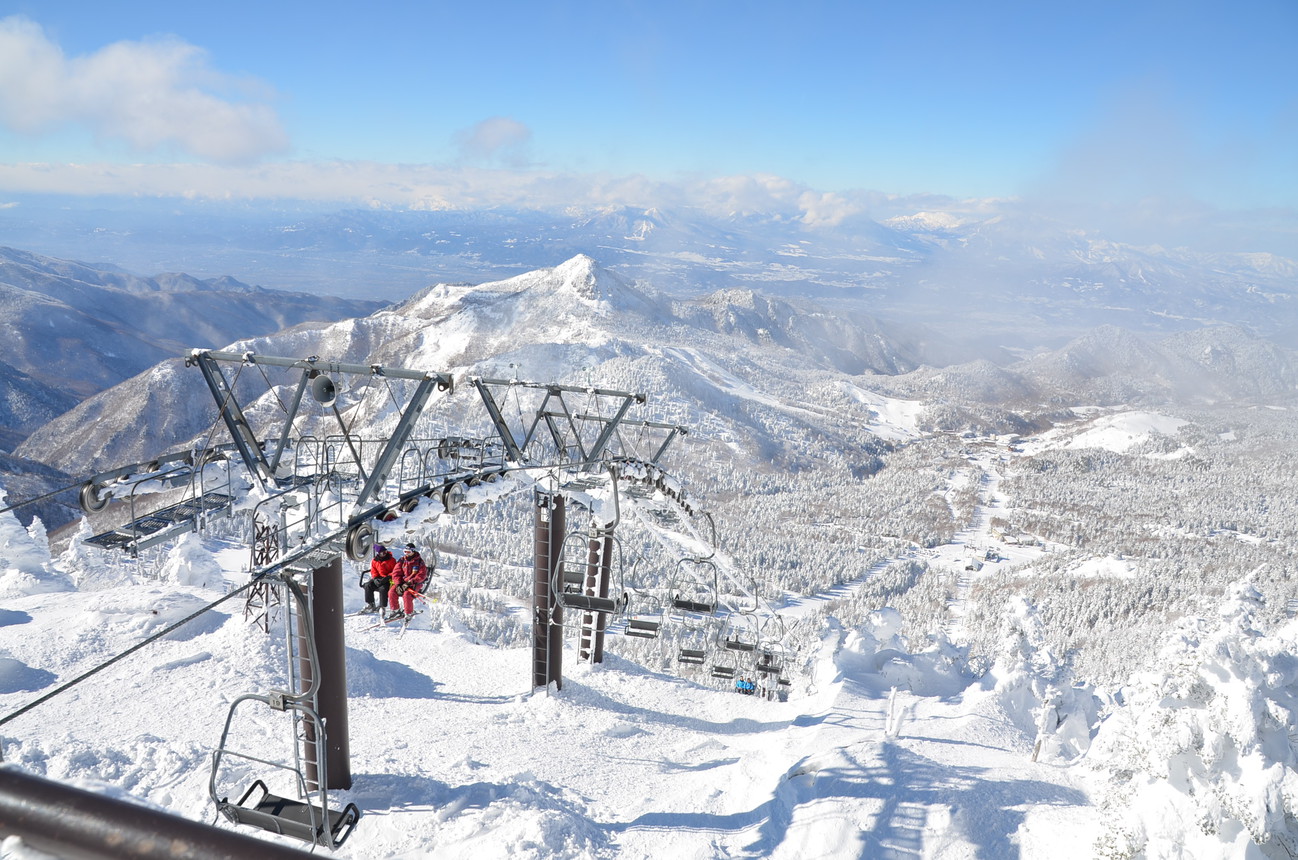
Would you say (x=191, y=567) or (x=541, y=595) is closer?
(x=541, y=595)

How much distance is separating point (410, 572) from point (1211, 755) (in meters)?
14.5

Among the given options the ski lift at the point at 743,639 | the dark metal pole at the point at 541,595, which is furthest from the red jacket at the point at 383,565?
the ski lift at the point at 743,639

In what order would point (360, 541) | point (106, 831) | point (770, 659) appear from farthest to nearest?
point (770, 659)
point (360, 541)
point (106, 831)

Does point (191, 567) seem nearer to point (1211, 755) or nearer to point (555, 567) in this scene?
point (555, 567)

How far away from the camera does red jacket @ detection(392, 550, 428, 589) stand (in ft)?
45.5

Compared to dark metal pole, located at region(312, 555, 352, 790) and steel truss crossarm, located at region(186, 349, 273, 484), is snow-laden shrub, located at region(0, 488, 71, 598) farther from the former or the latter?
steel truss crossarm, located at region(186, 349, 273, 484)

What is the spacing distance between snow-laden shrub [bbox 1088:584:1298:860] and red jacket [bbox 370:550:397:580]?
13.7 m

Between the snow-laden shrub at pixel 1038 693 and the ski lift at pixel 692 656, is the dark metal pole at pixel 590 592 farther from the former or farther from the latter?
the snow-laden shrub at pixel 1038 693

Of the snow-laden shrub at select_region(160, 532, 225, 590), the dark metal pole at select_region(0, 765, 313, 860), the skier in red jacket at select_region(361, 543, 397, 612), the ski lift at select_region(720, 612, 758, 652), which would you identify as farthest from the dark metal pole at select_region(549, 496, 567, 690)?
the snow-laden shrub at select_region(160, 532, 225, 590)

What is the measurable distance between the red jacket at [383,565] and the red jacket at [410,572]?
0.11 metres

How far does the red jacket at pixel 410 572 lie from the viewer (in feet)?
45.5

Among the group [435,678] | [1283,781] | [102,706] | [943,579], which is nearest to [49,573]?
[102,706]

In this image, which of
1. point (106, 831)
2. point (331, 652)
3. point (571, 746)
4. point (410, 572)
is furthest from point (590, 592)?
point (106, 831)

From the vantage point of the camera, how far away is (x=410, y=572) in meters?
14.0
